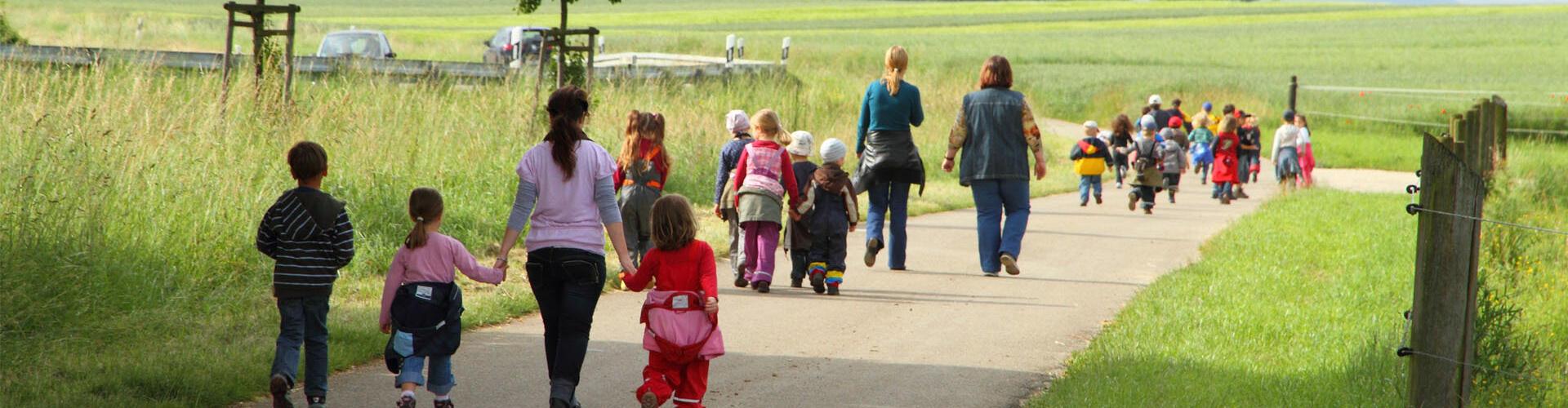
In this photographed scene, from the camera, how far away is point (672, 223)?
20.5 ft

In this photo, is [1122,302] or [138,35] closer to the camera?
[1122,302]

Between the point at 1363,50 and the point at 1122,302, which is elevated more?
the point at 1363,50

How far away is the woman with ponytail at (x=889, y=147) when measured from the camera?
37.4 feet

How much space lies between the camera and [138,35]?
1606cm

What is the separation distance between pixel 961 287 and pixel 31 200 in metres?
5.71

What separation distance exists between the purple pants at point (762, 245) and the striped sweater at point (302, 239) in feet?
13.6

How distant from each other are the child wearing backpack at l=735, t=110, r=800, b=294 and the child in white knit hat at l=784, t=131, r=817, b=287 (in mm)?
163

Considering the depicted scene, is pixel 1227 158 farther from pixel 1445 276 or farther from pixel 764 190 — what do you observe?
pixel 1445 276

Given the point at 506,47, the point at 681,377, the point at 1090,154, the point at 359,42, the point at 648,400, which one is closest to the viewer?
the point at 648,400

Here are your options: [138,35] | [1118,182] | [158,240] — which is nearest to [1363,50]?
[1118,182]

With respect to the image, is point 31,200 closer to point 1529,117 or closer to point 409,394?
point 409,394

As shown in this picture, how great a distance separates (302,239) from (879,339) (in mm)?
3397

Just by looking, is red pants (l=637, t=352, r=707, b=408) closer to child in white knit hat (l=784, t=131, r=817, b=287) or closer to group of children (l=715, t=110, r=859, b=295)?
group of children (l=715, t=110, r=859, b=295)

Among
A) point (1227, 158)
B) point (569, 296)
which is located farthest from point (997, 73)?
point (1227, 158)
